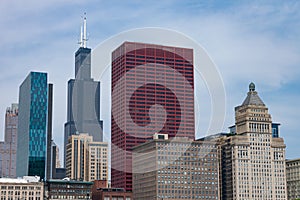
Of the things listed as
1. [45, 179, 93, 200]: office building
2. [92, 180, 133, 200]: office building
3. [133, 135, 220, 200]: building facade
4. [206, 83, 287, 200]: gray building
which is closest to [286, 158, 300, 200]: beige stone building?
[206, 83, 287, 200]: gray building

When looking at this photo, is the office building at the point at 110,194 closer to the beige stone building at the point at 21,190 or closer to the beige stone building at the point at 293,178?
the beige stone building at the point at 21,190

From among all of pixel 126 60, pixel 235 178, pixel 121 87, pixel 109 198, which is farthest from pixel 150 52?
pixel 235 178

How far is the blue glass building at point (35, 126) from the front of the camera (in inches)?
7219

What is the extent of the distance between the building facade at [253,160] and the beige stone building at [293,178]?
A: 7.49 metres

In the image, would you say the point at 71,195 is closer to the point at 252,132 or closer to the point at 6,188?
the point at 6,188

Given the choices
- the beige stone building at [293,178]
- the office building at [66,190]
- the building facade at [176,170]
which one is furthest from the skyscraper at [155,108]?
the beige stone building at [293,178]

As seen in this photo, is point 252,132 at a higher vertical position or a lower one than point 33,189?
higher

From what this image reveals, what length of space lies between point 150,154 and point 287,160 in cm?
4968

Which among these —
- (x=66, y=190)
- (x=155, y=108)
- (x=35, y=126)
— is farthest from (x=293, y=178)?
(x=35, y=126)

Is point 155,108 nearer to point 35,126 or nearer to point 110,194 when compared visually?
point 110,194

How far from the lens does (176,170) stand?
134750 millimetres

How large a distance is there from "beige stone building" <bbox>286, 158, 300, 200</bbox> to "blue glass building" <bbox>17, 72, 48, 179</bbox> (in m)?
76.9

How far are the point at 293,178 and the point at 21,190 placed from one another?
76.0 metres

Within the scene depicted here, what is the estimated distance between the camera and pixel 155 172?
132875mm
